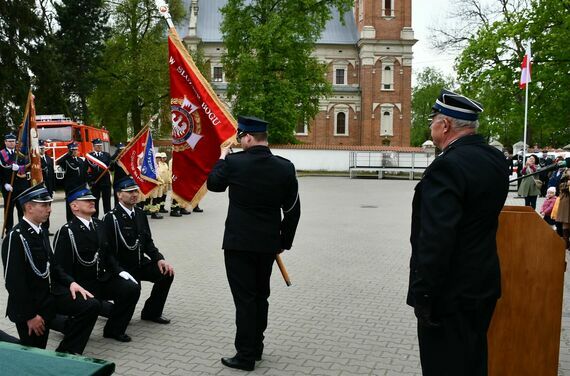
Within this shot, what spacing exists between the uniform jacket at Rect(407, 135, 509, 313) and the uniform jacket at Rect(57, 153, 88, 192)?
13029 millimetres

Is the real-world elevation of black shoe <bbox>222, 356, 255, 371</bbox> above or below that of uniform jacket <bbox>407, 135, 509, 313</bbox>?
below

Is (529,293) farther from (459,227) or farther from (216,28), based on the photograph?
(216,28)

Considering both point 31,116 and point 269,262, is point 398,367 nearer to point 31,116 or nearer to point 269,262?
point 269,262

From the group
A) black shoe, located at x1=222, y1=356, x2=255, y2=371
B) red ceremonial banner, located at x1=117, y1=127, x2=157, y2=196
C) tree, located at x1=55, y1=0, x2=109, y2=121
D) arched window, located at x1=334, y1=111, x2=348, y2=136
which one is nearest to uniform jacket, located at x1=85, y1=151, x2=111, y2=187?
red ceremonial banner, located at x1=117, y1=127, x2=157, y2=196

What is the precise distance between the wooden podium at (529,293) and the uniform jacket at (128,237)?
13.0 feet

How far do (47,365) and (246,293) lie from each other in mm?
3435

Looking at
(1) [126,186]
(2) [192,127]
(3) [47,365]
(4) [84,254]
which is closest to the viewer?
(3) [47,365]

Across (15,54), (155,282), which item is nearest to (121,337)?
(155,282)

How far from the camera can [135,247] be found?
664 cm

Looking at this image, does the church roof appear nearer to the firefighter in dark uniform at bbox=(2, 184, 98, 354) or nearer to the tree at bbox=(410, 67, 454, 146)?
the tree at bbox=(410, 67, 454, 146)

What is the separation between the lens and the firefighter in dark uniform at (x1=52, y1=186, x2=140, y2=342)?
5879mm

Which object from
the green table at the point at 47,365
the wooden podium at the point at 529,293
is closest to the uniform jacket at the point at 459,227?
the wooden podium at the point at 529,293

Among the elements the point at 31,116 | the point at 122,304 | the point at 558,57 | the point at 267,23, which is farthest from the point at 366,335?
the point at 267,23

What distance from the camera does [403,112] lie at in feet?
217
